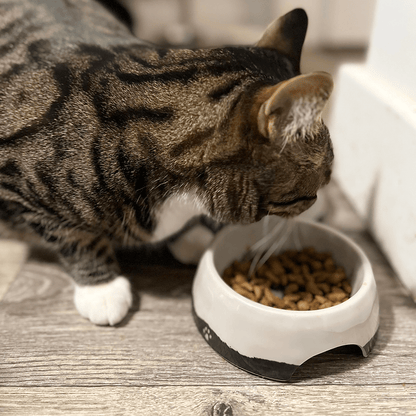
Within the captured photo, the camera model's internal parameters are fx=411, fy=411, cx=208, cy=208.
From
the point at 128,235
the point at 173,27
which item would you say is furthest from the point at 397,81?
the point at 173,27

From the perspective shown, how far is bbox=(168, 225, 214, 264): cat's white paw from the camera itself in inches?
42.0

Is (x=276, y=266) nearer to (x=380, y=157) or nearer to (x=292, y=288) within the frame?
(x=292, y=288)

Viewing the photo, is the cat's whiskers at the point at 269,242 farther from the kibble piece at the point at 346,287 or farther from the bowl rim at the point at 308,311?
the kibble piece at the point at 346,287

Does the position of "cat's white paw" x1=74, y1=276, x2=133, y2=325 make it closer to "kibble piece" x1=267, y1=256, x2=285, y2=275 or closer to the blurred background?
"kibble piece" x1=267, y1=256, x2=285, y2=275

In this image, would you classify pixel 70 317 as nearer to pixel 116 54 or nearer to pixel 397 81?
pixel 116 54

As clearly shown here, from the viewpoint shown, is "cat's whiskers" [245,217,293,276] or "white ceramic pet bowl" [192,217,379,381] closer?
"white ceramic pet bowl" [192,217,379,381]

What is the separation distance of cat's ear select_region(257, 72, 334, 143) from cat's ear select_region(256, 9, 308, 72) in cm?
21

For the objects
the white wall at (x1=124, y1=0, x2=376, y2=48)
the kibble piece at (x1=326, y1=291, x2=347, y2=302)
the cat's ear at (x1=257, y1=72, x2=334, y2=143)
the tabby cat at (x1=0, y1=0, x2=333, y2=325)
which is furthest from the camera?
the white wall at (x1=124, y1=0, x2=376, y2=48)

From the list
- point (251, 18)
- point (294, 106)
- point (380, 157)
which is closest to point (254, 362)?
point (294, 106)

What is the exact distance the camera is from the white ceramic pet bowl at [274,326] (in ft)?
2.36

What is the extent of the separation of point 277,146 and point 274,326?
0.32 metres

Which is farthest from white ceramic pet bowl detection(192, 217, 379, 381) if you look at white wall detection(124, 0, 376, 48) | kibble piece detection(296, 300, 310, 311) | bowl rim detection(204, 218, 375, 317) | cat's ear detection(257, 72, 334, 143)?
white wall detection(124, 0, 376, 48)

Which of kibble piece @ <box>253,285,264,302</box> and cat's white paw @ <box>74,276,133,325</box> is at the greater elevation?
kibble piece @ <box>253,285,264,302</box>

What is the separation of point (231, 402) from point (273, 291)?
0.29 metres
